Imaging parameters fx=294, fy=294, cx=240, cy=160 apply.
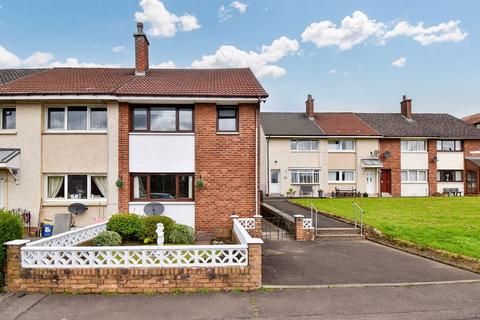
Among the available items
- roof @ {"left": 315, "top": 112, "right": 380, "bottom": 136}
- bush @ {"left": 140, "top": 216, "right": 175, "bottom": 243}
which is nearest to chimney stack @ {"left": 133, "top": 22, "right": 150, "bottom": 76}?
bush @ {"left": 140, "top": 216, "right": 175, "bottom": 243}

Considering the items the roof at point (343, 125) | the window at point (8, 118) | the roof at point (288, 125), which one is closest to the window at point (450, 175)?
the roof at point (343, 125)

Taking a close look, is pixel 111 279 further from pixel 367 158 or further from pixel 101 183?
pixel 367 158

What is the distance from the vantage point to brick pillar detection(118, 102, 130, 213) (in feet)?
36.3

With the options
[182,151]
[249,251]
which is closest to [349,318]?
[249,251]

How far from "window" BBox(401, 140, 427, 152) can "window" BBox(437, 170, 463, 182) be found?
2.74 m

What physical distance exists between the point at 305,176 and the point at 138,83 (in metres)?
17.7

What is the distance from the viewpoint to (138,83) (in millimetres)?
12195

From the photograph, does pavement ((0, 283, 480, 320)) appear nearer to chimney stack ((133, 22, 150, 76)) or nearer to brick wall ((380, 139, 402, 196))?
chimney stack ((133, 22, 150, 76))

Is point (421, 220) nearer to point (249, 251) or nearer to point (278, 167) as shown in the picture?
point (249, 251)

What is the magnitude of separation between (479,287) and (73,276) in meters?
8.21

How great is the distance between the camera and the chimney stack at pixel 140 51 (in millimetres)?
13680

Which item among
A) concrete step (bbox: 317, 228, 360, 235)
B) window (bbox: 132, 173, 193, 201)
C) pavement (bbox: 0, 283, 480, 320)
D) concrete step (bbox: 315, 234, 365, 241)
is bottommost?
concrete step (bbox: 315, 234, 365, 241)

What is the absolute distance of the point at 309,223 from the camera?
10.7 metres

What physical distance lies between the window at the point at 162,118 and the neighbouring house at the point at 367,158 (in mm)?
14642
